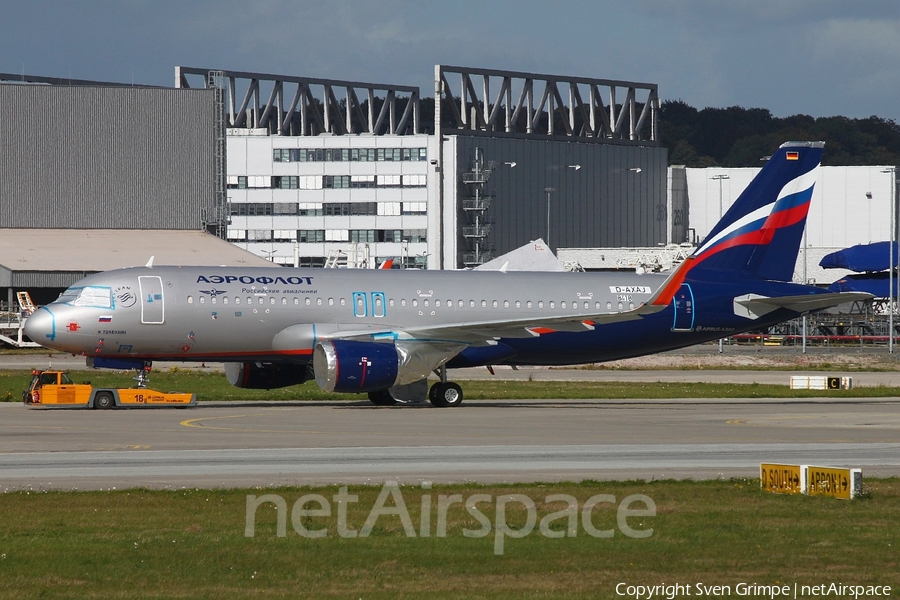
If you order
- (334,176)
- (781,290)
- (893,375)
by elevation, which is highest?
(334,176)

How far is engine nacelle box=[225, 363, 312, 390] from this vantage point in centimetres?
4300

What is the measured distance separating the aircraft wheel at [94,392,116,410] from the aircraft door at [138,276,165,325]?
2.53 m

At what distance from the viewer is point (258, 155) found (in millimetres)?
137375

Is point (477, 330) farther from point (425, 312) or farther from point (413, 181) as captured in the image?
point (413, 181)

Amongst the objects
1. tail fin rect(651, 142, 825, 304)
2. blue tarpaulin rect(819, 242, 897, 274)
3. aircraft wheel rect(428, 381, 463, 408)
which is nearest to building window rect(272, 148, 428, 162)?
blue tarpaulin rect(819, 242, 897, 274)

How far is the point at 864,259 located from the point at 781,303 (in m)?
62.9

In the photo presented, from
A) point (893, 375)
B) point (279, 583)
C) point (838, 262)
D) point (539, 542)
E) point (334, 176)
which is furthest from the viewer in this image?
point (334, 176)

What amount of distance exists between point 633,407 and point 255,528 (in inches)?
1061

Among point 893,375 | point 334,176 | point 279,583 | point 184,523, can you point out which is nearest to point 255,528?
point 184,523

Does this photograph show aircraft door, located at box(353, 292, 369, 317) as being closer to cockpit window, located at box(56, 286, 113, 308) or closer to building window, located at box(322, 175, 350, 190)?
cockpit window, located at box(56, 286, 113, 308)

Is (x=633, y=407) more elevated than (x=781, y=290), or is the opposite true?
(x=781, y=290)

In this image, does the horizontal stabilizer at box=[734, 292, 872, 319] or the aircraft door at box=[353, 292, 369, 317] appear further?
the horizontal stabilizer at box=[734, 292, 872, 319]

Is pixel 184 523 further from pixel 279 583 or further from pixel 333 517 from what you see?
pixel 279 583

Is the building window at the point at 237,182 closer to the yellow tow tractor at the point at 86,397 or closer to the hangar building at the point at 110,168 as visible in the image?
the hangar building at the point at 110,168
